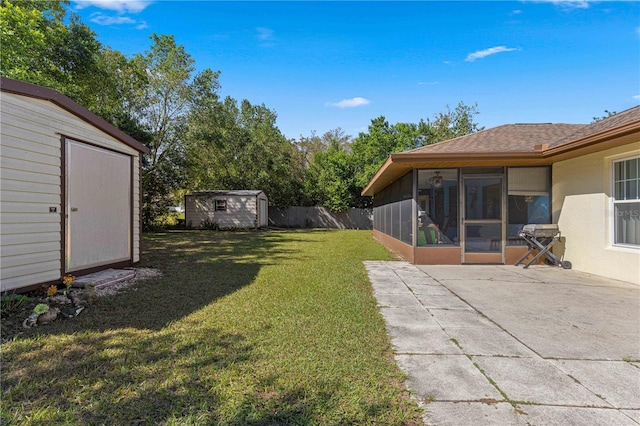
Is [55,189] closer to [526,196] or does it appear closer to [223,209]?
[526,196]

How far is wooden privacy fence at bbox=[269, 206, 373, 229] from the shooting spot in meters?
22.2

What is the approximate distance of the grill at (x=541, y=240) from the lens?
21.3ft

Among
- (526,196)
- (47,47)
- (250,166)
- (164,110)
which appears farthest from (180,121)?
(526,196)

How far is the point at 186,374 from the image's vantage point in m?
2.28

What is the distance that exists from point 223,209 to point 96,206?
580 inches

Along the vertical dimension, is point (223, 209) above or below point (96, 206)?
above

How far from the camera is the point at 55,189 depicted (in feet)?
14.4

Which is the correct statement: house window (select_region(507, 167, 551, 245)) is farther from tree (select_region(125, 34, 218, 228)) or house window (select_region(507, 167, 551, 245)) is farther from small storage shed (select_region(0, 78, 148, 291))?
tree (select_region(125, 34, 218, 228))

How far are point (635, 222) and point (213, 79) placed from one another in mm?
19856

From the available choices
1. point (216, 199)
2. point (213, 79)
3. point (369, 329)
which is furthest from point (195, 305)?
point (213, 79)

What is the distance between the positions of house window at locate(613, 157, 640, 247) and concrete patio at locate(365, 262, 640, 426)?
0.83 m

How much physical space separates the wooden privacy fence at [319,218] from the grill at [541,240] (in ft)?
49.7

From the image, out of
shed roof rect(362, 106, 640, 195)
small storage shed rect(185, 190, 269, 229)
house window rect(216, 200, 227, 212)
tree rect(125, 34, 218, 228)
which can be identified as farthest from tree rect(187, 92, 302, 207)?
shed roof rect(362, 106, 640, 195)

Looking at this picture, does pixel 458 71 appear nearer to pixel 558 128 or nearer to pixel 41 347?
pixel 558 128
